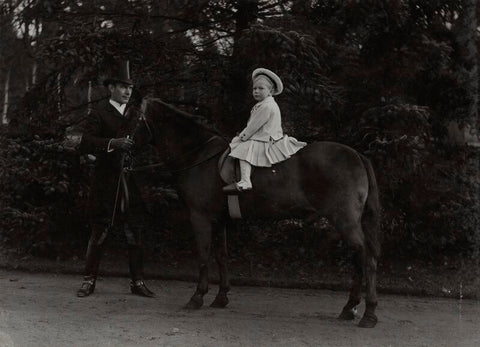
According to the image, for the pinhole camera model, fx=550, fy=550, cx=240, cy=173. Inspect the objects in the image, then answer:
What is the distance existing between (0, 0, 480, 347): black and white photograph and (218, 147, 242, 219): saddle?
0.08ft

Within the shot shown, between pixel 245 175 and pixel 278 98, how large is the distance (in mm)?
2115

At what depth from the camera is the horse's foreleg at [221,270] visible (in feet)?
21.0

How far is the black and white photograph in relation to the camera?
575 centimetres

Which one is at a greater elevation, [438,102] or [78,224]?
[438,102]

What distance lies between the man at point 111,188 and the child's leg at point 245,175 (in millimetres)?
1536

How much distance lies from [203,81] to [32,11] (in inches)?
103

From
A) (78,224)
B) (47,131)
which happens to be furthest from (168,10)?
(78,224)

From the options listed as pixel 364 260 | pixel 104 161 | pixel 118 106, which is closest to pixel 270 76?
pixel 118 106

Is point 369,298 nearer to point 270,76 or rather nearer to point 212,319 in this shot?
point 212,319

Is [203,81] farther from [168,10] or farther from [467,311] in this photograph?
[467,311]

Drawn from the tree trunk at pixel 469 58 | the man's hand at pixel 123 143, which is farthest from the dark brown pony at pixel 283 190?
the tree trunk at pixel 469 58

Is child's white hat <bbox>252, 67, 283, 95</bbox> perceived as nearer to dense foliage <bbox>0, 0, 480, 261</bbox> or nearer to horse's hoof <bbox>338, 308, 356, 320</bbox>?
dense foliage <bbox>0, 0, 480, 261</bbox>

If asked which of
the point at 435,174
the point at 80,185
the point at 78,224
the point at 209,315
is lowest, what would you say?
the point at 209,315

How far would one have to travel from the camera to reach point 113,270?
26.9ft
